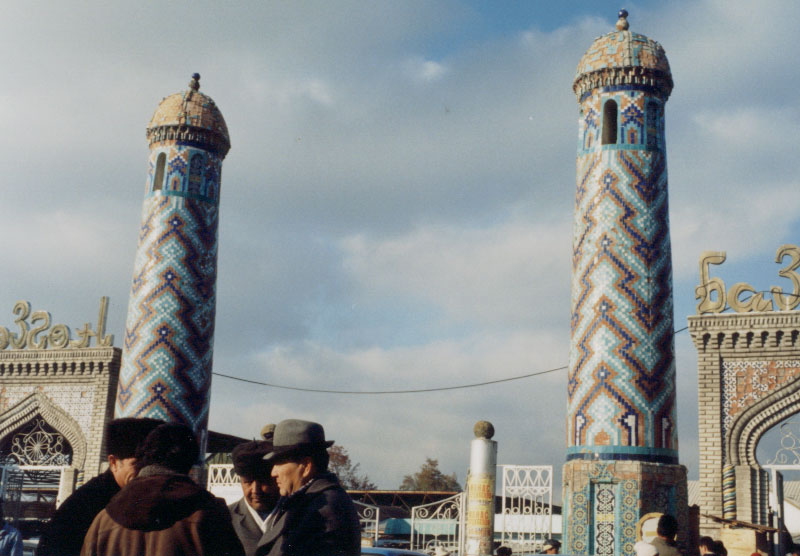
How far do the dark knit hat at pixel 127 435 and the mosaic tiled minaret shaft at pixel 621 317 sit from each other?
9705 mm

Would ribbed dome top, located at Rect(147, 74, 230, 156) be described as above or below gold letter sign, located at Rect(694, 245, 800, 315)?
above

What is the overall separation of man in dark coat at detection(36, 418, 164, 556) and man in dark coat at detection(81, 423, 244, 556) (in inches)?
15.4

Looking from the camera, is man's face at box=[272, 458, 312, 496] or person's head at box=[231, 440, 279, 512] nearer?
man's face at box=[272, 458, 312, 496]

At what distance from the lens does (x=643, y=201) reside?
1309 centimetres

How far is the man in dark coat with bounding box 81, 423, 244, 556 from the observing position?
2.81 meters

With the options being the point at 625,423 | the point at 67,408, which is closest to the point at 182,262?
the point at 67,408

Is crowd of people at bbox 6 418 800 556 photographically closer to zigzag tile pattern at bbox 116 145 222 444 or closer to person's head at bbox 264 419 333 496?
person's head at bbox 264 419 333 496

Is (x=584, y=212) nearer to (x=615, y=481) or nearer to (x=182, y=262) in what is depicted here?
(x=615, y=481)

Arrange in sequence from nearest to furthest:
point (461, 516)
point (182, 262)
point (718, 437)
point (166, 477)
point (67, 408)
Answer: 1. point (166, 477)
2. point (461, 516)
3. point (718, 437)
4. point (182, 262)
5. point (67, 408)

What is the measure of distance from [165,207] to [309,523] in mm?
14549

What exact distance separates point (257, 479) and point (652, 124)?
1085 centimetres

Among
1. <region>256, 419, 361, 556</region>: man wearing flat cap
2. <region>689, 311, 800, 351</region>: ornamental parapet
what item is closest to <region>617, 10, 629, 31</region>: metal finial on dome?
<region>689, 311, 800, 351</region>: ornamental parapet

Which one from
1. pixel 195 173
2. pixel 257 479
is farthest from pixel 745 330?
pixel 257 479

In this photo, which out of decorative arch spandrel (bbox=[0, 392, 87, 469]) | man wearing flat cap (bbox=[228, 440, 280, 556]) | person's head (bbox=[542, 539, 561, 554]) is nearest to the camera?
man wearing flat cap (bbox=[228, 440, 280, 556])
